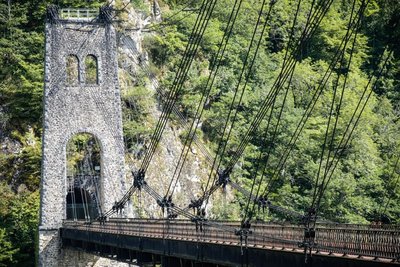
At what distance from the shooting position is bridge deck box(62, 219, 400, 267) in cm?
1681

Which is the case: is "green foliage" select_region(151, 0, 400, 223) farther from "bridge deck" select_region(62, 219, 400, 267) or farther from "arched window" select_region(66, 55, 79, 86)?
"bridge deck" select_region(62, 219, 400, 267)

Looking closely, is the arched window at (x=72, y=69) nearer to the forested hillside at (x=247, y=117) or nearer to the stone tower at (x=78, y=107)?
the forested hillside at (x=247, y=117)

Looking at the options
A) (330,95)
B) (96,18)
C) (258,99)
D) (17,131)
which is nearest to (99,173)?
(17,131)

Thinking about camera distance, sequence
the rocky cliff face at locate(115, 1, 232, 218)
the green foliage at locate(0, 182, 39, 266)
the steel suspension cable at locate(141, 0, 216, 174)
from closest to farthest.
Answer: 1. the steel suspension cable at locate(141, 0, 216, 174)
2. the green foliage at locate(0, 182, 39, 266)
3. the rocky cliff face at locate(115, 1, 232, 218)

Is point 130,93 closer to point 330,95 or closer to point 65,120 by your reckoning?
point 65,120

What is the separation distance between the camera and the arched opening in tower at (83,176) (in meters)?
46.1

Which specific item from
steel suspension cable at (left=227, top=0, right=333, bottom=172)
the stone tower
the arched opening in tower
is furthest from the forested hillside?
steel suspension cable at (left=227, top=0, right=333, bottom=172)

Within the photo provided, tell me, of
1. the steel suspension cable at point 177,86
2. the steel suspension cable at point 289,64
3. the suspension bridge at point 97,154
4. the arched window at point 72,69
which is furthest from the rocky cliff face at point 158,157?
the steel suspension cable at point 289,64

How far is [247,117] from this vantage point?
5556 centimetres

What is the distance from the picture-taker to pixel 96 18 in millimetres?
45500

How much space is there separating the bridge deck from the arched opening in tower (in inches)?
418

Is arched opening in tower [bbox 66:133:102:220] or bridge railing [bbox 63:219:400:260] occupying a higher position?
arched opening in tower [bbox 66:133:102:220]

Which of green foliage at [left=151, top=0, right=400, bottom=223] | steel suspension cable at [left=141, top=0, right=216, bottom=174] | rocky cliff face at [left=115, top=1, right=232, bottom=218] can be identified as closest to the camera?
steel suspension cable at [left=141, top=0, right=216, bottom=174]

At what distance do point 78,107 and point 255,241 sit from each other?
2512 cm
